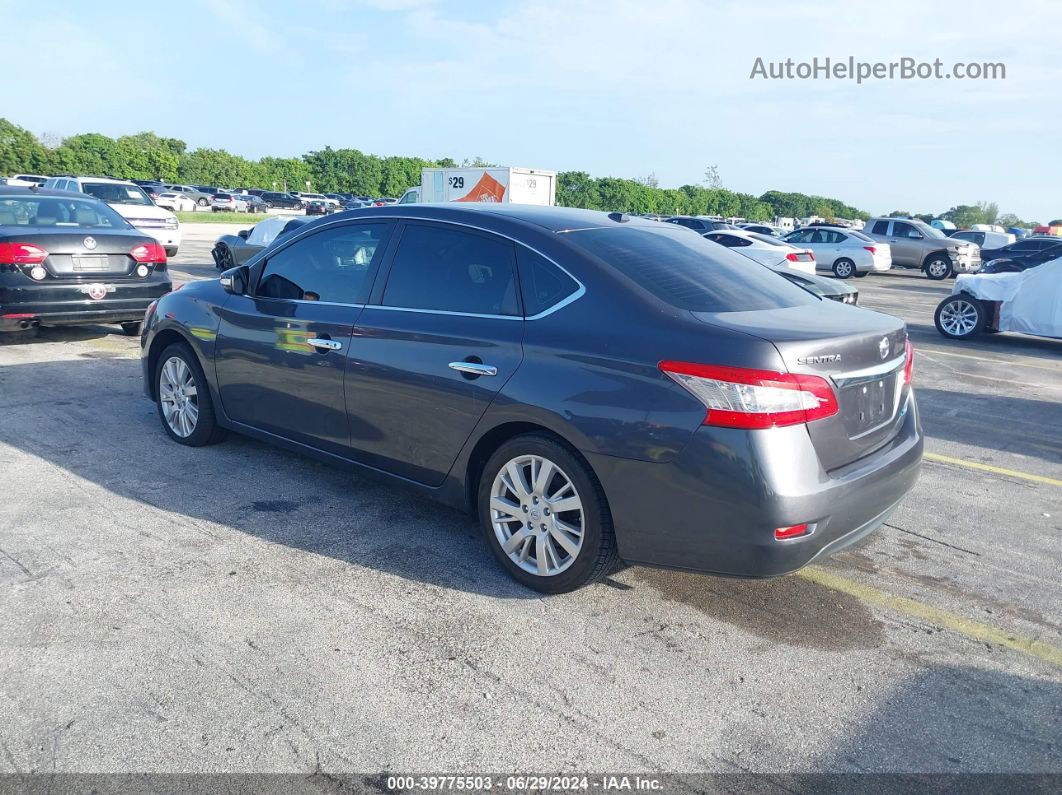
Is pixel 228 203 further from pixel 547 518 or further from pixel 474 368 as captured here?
pixel 547 518

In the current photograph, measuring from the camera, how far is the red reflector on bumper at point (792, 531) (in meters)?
3.22

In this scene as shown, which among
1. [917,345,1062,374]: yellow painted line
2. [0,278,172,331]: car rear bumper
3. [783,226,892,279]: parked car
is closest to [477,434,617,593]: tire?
[0,278,172,331]: car rear bumper

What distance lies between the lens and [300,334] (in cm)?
476

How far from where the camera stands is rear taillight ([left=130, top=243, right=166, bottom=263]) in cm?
909

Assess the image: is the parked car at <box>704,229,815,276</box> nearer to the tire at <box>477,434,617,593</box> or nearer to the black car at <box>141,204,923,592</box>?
the black car at <box>141,204,923,592</box>

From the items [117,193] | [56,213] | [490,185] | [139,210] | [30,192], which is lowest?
[56,213]

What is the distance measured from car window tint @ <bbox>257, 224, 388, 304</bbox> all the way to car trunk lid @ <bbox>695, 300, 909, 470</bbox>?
1.93 metres

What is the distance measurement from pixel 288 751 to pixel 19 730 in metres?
0.89

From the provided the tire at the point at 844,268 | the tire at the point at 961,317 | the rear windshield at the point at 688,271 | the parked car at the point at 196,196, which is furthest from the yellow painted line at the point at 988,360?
the parked car at the point at 196,196

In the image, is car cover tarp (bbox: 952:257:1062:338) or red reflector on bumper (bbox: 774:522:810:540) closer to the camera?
red reflector on bumper (bbox: 774:522:810:540)

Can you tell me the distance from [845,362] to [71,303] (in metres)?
7.76

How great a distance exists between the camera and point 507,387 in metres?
3.75

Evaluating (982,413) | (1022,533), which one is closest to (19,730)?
(1022,533)

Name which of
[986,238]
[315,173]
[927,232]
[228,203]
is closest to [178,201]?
[228,203]
